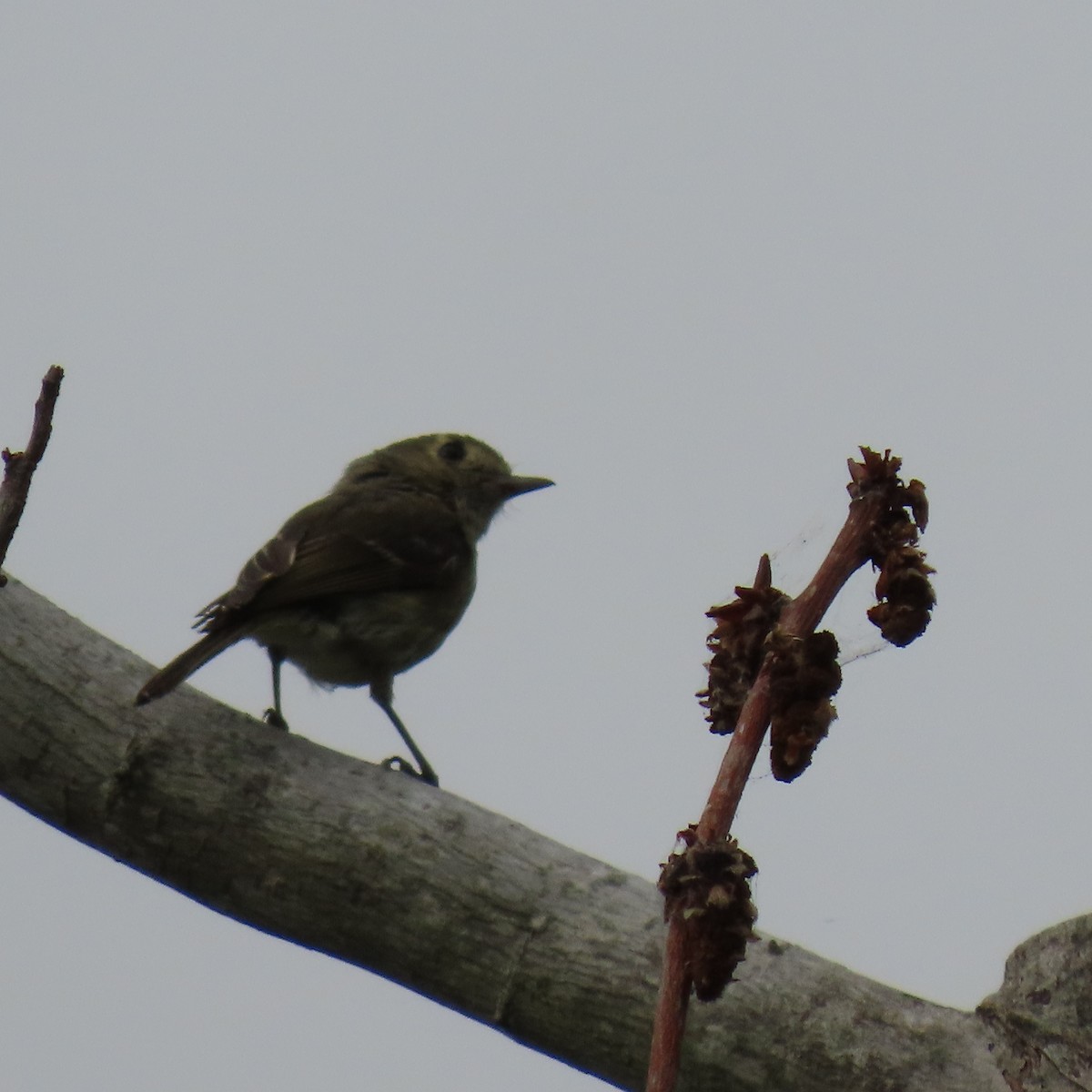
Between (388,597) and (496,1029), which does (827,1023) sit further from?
(388,597)

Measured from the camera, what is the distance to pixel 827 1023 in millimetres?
3172

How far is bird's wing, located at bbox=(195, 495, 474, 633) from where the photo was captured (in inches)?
197

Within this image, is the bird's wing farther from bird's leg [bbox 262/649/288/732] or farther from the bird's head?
bird's leg [bbox 262/649/288/732]

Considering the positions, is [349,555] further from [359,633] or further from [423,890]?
[423,890]

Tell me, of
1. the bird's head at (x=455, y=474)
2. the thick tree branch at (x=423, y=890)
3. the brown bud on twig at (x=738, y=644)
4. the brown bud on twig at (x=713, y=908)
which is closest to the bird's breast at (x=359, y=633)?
the bird's head at (x=455, y=474)

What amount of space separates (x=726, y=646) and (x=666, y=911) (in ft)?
0.70

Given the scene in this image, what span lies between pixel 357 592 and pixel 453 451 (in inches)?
61.6

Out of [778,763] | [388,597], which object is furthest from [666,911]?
[388,597]

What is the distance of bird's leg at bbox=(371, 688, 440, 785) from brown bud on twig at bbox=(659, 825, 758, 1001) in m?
4.07

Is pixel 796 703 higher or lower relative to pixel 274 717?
lower

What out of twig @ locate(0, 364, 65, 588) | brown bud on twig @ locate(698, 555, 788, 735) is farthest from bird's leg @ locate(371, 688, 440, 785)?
brown bud on twig @ locate(698, 555, 788, 735)

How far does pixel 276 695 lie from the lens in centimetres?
530

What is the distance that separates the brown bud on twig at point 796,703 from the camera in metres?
1.16

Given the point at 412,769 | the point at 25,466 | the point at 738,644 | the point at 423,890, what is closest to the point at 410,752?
the point at 412,769
